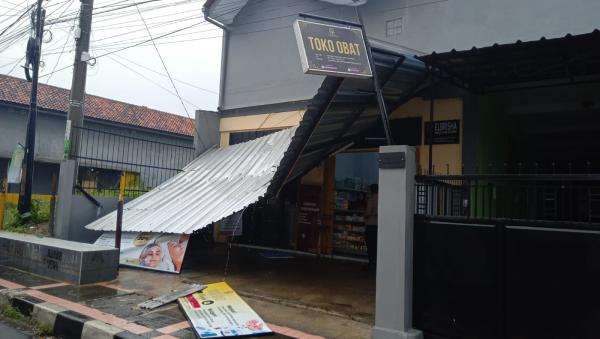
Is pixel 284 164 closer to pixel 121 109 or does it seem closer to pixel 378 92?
pixel 378 92

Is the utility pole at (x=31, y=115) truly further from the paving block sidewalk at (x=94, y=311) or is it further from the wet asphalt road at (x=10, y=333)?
the wet asphalt road at (x=10, y=333)

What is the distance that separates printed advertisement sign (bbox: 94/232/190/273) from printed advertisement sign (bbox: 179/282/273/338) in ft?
6.03

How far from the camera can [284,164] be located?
7434 millimetres

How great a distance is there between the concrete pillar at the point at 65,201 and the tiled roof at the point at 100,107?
10564 mm

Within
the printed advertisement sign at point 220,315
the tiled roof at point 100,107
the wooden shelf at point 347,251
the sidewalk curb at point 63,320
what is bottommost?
the sidewalk curb at point 63,320

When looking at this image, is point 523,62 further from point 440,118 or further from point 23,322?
point 23,322

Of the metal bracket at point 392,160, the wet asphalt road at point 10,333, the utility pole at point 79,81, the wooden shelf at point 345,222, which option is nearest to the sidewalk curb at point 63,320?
the wet asphalt road at point 10,333

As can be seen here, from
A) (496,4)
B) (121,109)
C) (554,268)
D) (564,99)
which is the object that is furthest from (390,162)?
(121,109)

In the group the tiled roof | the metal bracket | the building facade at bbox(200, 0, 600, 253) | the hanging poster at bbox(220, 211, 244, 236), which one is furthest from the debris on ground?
the tiled roof

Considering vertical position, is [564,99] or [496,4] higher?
[496,4]

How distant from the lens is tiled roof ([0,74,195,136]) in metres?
21.2

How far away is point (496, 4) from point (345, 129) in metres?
3.69

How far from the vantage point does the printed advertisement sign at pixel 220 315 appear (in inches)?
195

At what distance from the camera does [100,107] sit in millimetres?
23812
